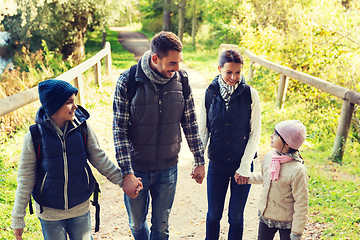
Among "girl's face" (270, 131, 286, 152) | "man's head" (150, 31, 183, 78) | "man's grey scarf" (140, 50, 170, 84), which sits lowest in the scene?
"girl's face" (270, 131, 286, 152)

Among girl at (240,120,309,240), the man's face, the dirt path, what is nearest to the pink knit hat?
girl at (240,120,309,240)

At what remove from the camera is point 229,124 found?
3227 mm

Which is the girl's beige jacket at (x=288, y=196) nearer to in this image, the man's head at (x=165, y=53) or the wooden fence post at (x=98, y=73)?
the man's head at (x=165, y=53)

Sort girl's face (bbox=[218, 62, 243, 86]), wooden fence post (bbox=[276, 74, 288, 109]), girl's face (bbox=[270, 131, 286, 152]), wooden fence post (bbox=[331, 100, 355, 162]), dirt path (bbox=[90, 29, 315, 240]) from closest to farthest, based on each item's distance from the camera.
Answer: girl's face (bbox=[270, 131, 286, 152]) → girl's face (bbox=[218, 62, 243, 86]) → dirt path (bbox=[90, 29, 315, 240]) → wooden fence post (bbox=[331, 100, 355, 162]) → wooden fence post (bbox=[276, 74, 288, 109])

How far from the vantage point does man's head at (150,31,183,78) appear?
107 inches

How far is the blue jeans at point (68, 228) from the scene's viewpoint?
255 centimetres

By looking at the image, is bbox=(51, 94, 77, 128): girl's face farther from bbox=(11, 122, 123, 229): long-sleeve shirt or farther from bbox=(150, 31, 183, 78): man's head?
bbox=(150, 31, 183, 78): man's head

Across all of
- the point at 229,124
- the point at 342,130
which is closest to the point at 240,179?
the point at 229,124

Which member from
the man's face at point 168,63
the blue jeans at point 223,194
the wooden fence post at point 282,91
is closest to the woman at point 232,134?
the blue jeans at point 223,194

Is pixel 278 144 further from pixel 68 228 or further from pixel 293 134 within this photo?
pixel 68 228

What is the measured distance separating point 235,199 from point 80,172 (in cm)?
152

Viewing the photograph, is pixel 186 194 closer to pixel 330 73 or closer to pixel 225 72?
pixel 225 72

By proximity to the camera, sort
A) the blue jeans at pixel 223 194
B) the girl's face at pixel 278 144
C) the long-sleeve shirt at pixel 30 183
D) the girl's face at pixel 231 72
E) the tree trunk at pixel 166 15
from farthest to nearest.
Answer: the tree trunk at pixel 166 15
the blue jeans at pixel 223 194
the girl's face at pixel 231 72
the girl's face at pixel 278 144
the long-sleeve shirt at pixel 30 183

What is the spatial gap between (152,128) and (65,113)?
2.38 feet
